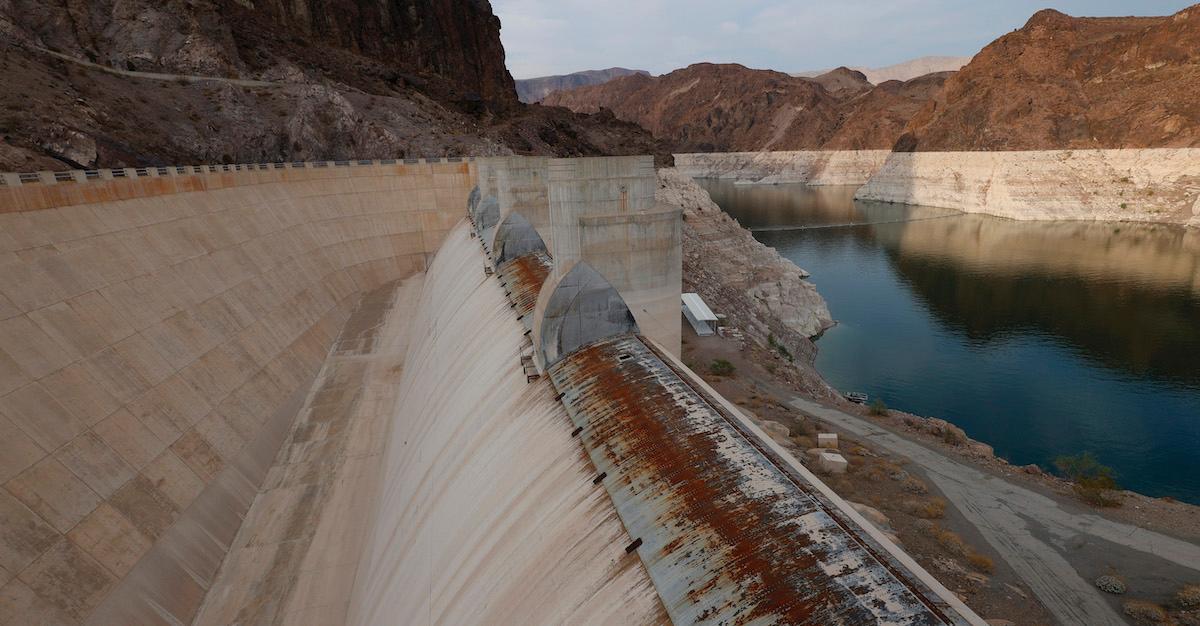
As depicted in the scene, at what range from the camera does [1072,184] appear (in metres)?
98.1

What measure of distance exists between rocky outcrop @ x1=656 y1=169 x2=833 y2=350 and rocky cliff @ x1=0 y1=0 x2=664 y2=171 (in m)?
27.7

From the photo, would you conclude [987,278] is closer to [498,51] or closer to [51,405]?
[51,405]

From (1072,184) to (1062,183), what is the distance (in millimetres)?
1442

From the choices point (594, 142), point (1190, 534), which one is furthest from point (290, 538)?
point (594, 142)

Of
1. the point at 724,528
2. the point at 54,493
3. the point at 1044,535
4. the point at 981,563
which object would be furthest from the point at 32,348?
the point at 1044,535

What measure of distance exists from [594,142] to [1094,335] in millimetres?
69657

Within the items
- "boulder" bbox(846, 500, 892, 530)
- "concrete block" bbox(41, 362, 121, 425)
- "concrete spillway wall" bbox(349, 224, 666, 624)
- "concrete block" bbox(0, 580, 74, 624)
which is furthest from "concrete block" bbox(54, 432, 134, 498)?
"boulder" bbox(846, 500, 892, 530)

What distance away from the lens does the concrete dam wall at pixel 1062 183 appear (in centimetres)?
8825

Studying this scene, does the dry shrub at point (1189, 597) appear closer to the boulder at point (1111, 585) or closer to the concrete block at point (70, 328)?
the boulder at point (1111, 585)

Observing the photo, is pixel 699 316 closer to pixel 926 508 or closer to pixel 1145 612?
pixel 926 508

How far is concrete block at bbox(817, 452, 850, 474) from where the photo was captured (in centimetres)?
1794

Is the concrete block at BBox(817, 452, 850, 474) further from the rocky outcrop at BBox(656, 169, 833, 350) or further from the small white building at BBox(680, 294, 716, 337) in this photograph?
the rocky outcrop at BBox(656, 169, 833, 350)

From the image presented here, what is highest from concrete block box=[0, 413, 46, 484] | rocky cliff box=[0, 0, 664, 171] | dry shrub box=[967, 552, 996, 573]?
rocky cliff box=[0, 0, 664, 171]

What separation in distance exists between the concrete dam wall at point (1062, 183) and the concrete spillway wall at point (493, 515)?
11816 cm
